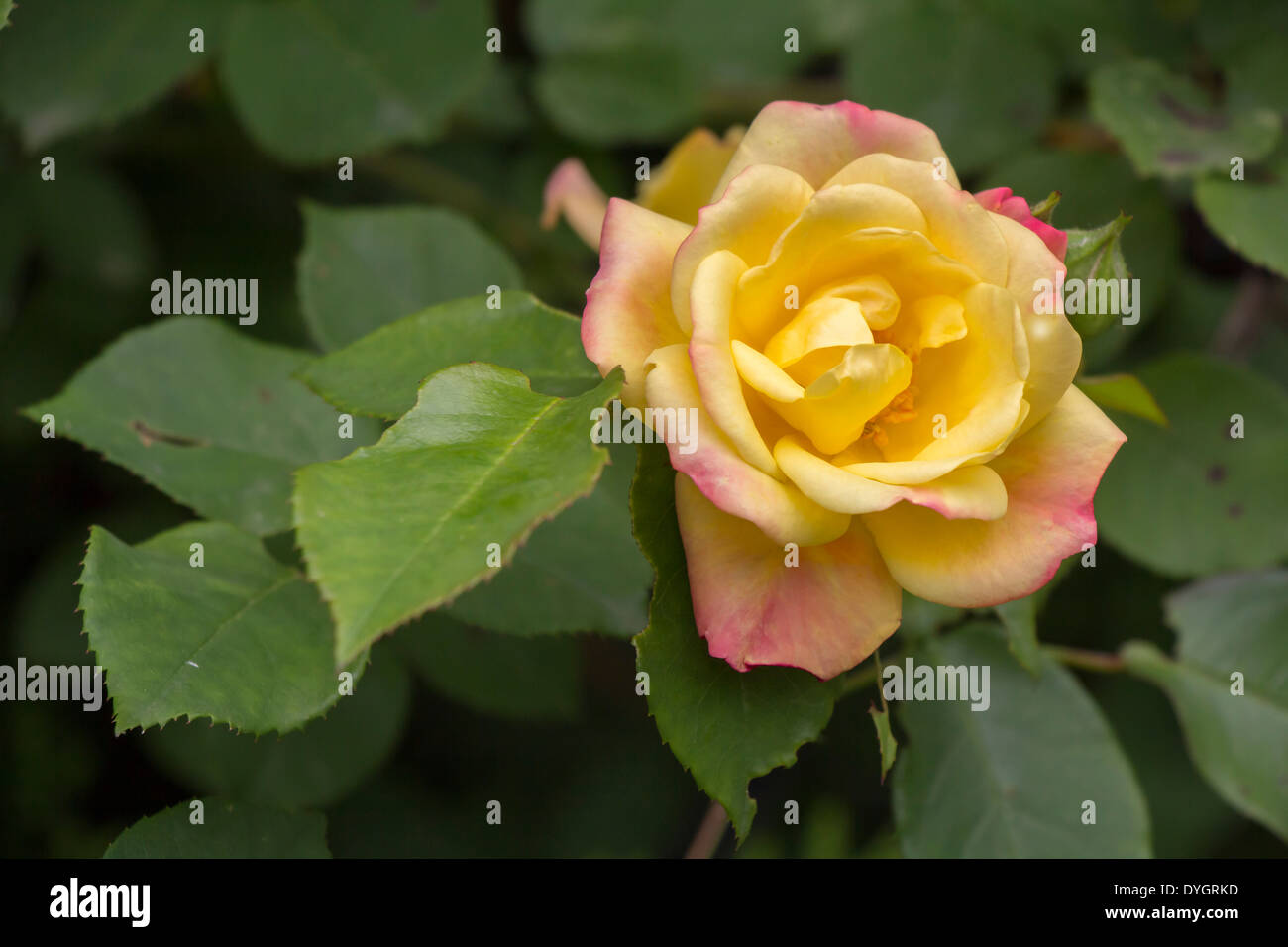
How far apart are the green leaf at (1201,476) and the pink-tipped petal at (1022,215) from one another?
0.78 m

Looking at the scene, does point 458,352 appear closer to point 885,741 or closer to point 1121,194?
point 885,741

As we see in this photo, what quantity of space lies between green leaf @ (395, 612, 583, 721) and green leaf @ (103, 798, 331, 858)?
0.59 metres

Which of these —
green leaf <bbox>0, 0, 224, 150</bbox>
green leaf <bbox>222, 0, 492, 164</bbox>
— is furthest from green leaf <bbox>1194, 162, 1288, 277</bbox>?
green leaf <bbox>0, 0, 224, 150</bbox>

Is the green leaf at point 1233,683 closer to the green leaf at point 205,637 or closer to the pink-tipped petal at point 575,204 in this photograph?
the pink-tipped petal at point 575,204

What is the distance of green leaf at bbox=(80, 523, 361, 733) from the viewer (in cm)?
97

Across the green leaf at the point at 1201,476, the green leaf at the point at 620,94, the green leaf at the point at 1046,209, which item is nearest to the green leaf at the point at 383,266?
the green leaf at the point at 620,94

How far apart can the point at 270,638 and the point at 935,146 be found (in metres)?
0.83

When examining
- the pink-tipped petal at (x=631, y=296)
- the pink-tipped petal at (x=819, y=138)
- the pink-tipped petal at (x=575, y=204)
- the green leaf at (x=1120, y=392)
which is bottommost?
the green leaf at (x=1120, y=392)

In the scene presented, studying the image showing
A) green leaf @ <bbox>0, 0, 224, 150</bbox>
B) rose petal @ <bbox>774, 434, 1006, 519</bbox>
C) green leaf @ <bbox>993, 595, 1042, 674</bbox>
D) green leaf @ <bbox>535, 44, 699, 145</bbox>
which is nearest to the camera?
rose petal @ <bbox>774, 434, 1006, 519</bbox>

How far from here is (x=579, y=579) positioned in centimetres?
136

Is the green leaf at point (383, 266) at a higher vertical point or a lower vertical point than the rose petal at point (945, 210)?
higher

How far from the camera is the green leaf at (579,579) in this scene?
51.2 inches

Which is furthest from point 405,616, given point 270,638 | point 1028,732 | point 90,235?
point 90,235

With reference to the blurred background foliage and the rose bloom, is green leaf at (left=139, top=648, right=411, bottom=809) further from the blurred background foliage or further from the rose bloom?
the rose bloom
